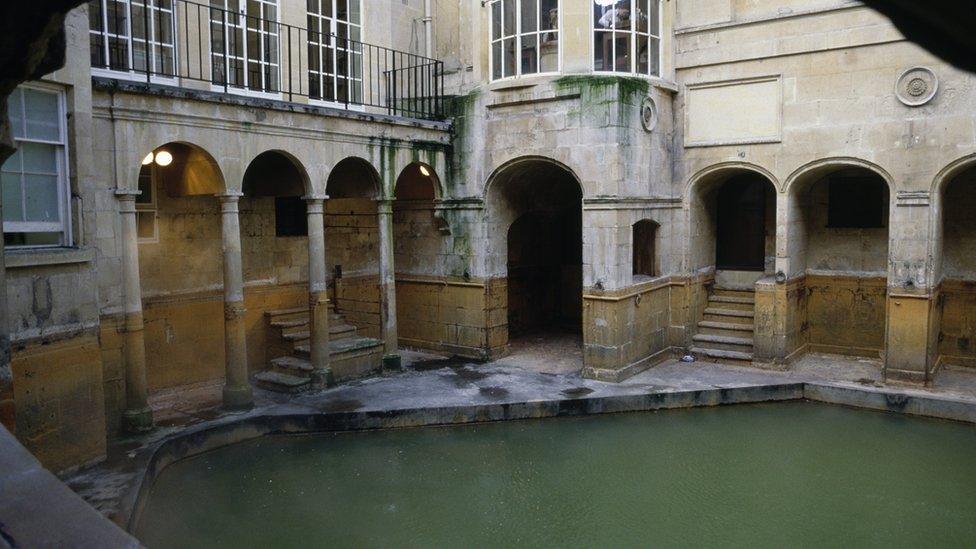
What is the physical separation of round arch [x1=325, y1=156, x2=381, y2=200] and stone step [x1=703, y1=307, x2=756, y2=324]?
6606mm

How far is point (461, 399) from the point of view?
1146cm

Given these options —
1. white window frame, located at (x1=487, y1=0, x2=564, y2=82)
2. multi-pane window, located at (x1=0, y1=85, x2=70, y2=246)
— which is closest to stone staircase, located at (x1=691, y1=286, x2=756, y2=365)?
white window frame, located at (x1=487, y1=0, x2=564, y2=82)

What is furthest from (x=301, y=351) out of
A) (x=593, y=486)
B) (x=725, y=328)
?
(x=725, y=328)

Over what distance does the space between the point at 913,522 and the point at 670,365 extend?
5899 mm

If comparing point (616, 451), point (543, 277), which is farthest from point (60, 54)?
point (543, 277)

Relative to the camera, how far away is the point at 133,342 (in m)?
9.52

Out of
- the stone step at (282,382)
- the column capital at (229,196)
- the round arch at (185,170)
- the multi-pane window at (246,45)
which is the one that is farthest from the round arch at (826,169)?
the round arch at (185,170)

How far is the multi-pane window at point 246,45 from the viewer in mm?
11523

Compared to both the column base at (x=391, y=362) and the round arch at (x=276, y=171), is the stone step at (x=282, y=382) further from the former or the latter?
the round arch at (x=276, y=171)

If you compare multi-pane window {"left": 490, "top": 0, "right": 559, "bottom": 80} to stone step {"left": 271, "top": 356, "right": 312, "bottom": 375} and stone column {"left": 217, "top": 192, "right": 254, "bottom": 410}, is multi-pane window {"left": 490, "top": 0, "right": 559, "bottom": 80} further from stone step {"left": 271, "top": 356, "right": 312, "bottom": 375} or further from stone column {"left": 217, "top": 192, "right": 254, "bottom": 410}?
stone step {"left": 271, "top": 356, "right": 312, "bottom": 375}

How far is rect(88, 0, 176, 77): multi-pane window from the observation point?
1021 centimetres

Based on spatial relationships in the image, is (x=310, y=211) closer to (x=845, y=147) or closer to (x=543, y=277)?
(x=543, y=277)

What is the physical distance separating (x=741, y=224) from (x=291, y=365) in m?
8.83

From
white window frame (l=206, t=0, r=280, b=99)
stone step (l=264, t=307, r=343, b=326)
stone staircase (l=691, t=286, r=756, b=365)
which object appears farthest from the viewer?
stone staircase (l=691, t=286, r=756, b=365)
